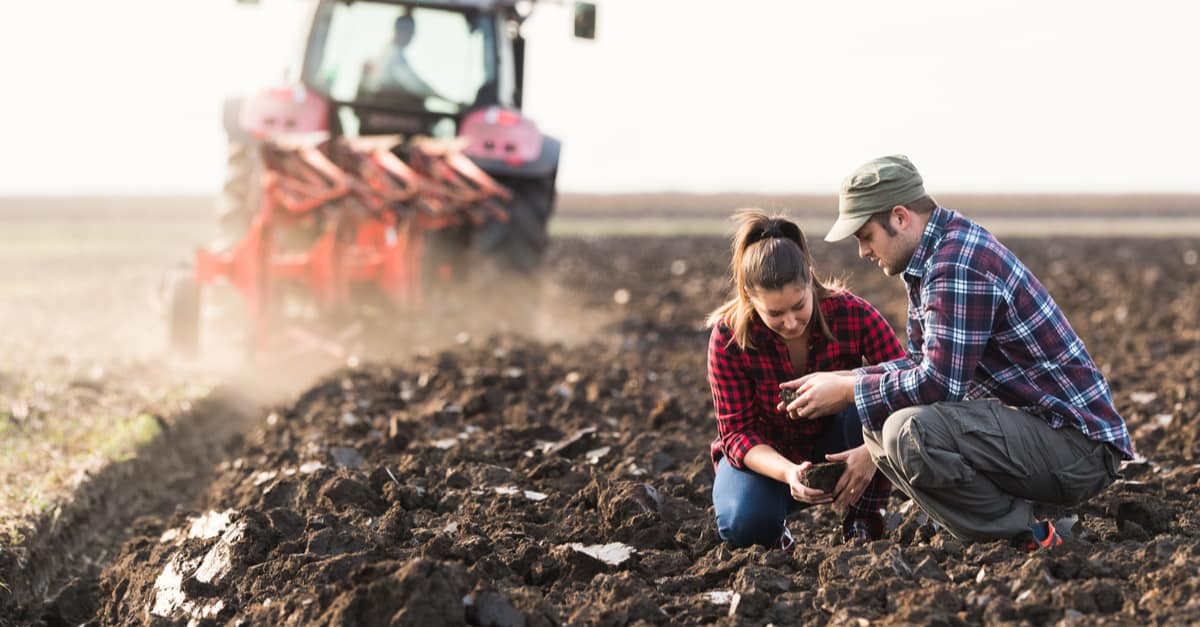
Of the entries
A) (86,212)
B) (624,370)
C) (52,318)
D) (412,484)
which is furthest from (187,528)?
(86,212)

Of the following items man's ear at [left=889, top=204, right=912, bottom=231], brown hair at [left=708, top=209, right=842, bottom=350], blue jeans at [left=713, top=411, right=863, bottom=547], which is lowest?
blue jeans at [left=713, top=411, right=863, bottom=547]

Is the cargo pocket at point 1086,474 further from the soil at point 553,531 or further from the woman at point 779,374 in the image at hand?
the woman at point 779,374

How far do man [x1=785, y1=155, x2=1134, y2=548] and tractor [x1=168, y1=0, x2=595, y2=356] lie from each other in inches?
188

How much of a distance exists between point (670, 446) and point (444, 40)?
4.80 metres

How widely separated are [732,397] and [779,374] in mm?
163

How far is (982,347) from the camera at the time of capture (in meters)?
3.65

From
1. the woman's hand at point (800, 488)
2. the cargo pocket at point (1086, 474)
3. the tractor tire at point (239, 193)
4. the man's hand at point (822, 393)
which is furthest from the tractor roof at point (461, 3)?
the cargo pocket at point (1086, 474)

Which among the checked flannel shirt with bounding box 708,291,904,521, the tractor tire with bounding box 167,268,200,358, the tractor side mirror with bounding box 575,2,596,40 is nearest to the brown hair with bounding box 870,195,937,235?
the checked flannel shirt with bounding box 708,291,904,521

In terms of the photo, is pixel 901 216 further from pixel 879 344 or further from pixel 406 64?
pixel 406 64

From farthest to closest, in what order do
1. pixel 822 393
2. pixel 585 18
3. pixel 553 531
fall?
pixel 585 18 < pixel 553 531 < pixel 822 393

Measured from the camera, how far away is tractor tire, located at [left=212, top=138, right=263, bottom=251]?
9414 millimetres

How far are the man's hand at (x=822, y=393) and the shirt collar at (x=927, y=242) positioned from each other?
1.19ft

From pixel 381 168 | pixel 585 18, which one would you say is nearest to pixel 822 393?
pixel 381 168

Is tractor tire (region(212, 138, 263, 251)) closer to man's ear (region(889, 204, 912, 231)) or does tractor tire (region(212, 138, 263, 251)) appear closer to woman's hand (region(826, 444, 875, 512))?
woman's hand (region(826, 444, 875, 512))
